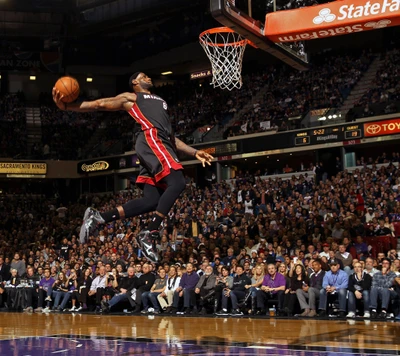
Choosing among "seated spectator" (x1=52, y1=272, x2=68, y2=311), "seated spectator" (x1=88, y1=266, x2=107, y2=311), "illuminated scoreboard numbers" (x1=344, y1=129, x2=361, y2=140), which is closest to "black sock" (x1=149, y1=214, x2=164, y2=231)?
"seated spectator" (x1=88, y1=266, x2=107, y2=311)

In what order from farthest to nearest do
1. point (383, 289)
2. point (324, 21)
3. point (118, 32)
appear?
point (118, 32) < point (383, 289) < point (324, 21)

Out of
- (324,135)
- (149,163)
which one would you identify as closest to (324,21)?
(149,163)

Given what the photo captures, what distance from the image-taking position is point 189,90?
1426 inches

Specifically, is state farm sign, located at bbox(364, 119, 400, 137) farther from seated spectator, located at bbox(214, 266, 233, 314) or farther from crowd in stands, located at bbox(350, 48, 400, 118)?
seated spectator, located at bbox(214, 266, 233, 314)

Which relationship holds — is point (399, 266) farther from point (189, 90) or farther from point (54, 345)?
point (189, 90)

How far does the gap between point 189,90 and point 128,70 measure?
478cm

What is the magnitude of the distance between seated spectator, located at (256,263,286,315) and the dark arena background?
49mm

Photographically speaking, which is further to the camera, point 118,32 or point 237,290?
point 118,32

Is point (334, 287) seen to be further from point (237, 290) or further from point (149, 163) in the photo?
point (149, 163)

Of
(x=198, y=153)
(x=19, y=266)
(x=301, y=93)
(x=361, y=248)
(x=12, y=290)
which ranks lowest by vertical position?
(x=12, y=290)

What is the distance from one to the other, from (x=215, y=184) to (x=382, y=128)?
7.43 meters

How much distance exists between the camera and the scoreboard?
25.1m

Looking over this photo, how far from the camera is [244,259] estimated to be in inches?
634

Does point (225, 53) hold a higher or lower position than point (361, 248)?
higher
